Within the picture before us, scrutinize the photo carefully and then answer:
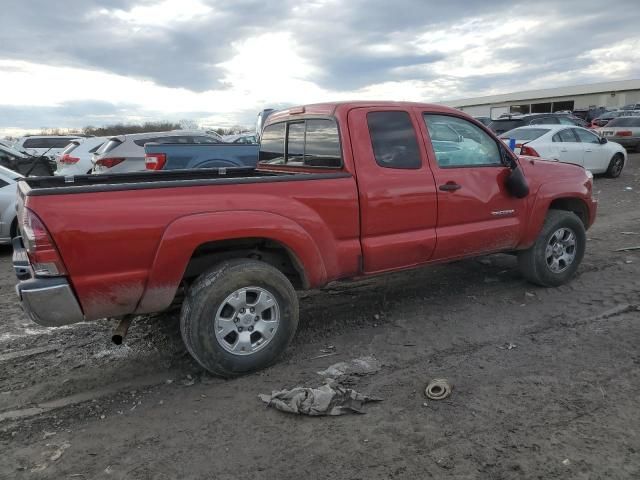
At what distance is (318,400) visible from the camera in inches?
125

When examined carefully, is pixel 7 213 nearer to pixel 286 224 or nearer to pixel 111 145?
pixel 111 145

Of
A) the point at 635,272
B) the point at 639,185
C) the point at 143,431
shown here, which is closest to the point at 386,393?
the point at 143,431

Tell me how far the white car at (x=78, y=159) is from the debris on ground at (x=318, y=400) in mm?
10633

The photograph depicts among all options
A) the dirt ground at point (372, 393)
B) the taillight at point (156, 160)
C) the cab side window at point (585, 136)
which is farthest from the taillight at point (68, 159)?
the cab side window at point (585, 136)

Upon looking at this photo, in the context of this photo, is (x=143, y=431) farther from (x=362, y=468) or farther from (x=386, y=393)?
(x=386, y=393)

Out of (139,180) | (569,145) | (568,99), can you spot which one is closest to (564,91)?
(568,99)

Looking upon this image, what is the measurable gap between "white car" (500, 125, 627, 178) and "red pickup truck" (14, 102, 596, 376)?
7531 millimetres

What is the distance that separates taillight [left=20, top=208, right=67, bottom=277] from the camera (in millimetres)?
→ 2887

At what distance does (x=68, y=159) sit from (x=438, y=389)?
12037mm

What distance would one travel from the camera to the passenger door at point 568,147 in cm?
1243

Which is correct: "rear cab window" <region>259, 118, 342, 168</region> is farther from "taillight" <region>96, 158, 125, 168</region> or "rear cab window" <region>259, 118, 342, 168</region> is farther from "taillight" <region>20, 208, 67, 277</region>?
"taillight" <region>96, 158, 125, 168</region>

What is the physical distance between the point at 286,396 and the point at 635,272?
Result: 4.63 meters

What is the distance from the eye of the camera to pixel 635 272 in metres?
5.74

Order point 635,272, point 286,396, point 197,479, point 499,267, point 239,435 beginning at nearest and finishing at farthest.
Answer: point 197,479 → point 239,435 → point 286,396 → point 635,272 → point 499,267
